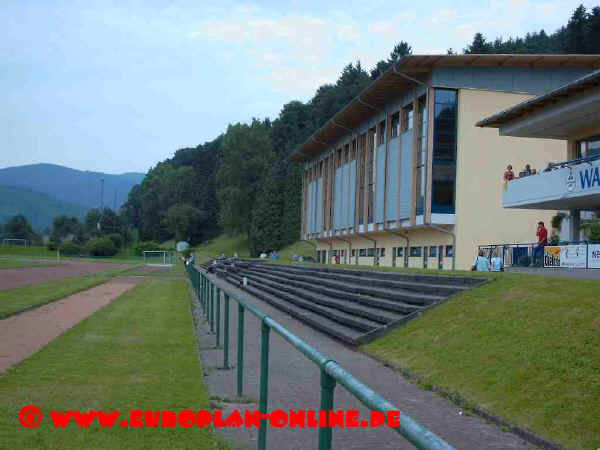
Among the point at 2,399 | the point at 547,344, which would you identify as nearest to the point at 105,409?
the point at 2,399

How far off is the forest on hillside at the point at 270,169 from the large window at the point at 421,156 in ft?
122

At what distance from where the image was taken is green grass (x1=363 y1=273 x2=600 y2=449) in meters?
6.54

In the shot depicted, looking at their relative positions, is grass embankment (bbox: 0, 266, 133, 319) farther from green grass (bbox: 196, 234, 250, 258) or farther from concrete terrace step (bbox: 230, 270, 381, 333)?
green grass (bbox: 196, 234, 250, 258)

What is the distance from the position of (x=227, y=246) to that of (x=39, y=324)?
9649cm

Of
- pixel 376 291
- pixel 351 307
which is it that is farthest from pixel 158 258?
pixel 351 307

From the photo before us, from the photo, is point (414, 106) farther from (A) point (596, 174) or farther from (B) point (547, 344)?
(B) point (547, 344)

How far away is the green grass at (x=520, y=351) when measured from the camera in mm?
6539

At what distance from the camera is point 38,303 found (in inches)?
744

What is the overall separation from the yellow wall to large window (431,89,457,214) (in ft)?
1.23

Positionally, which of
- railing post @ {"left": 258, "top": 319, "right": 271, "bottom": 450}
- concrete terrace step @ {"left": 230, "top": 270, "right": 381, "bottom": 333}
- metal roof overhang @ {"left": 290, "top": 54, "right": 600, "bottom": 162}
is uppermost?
metal roof overhang @ {"left": 290, "top": 54, "right": 600, "bottom": 162}

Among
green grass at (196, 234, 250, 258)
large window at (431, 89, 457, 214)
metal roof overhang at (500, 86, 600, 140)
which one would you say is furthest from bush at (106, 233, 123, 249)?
metal roof overhang at (500, 86, 600, 140)

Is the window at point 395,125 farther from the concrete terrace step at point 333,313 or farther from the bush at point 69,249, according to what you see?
the bush at point 69,249

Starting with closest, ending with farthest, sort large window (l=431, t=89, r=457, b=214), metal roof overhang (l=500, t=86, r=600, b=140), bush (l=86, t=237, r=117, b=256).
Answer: metal roof overhang (l=500, t=86, r=600, b=140), large window (l=431, t=89, r=457, b=214), bush (l=86, t=237, r=117, b=256)

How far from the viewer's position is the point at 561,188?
74.9 ft
